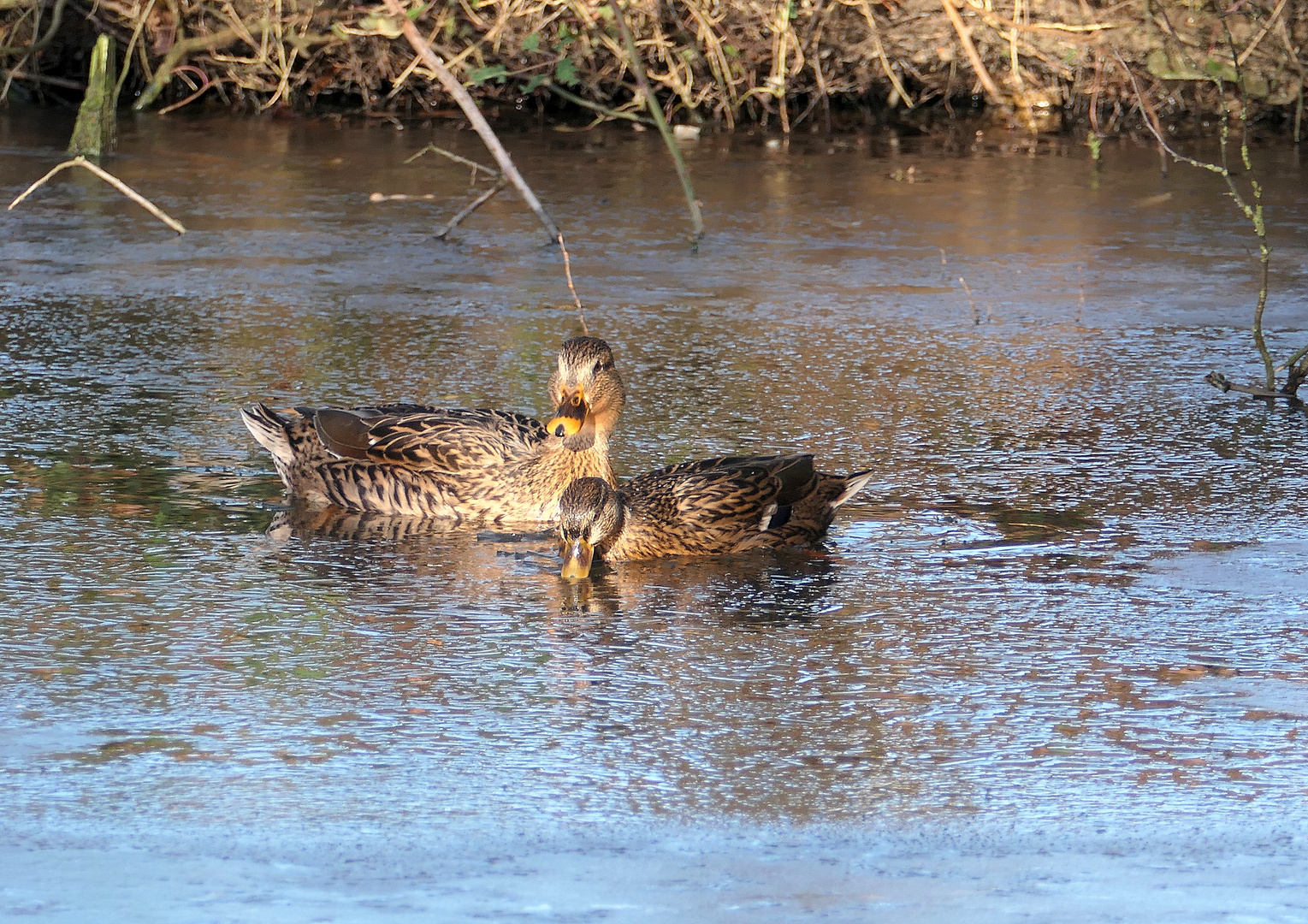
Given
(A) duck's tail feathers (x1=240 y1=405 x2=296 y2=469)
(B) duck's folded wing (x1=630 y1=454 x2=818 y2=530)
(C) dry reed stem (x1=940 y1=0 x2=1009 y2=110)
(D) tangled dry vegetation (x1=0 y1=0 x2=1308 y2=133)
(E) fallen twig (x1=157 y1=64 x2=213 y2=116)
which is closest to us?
(B) duck's folded wing (x1=630 y1=454 x2=818 y2=530)

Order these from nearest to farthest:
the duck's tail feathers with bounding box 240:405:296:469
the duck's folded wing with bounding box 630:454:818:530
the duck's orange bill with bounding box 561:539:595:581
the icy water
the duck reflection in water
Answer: the icy water
the duck reflection in water
the duck's orange bill with bounding box 561:539:595:581
the duck's folded wing with bounding box 630:454:818:530
the duck's tail feathers with bounding box 240:405:296:469

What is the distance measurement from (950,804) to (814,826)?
1.04ft

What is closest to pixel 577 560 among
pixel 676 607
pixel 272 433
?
pixel 676 607

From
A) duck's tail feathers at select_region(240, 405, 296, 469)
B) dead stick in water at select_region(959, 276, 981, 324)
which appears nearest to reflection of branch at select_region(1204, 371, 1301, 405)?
dead stick in water at select_region(959, 276, 981, 324)

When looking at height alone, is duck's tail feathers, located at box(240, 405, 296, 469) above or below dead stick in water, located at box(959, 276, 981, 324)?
below

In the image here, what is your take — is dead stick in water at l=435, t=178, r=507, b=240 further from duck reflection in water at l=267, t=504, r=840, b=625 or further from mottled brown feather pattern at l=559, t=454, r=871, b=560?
mottled brown feather pattern at l=559, t=454, r=871, b=560

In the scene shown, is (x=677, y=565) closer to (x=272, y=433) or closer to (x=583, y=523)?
(x=583, y=523)

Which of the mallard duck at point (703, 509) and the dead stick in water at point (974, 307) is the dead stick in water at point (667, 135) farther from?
the mallard duck at point (703, 509)

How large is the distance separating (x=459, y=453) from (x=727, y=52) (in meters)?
9.26

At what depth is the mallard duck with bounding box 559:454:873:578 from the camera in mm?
5824

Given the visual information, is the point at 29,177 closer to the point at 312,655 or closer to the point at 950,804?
the point at 312,655

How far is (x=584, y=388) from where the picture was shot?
6.41 m

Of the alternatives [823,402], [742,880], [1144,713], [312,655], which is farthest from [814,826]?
[823,402]

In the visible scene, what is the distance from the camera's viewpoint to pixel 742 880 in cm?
371
